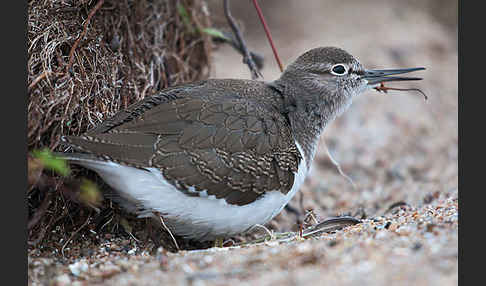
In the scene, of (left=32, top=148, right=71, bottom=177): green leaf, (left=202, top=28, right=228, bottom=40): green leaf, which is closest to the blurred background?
(left=202, top=28, right=228, bottom=40): green leaf

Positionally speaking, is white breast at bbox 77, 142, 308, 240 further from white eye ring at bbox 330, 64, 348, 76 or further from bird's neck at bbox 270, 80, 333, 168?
white eye ring at bbox 330, 64, 348, 76

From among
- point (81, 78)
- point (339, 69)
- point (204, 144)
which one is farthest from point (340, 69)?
point (81, 78)

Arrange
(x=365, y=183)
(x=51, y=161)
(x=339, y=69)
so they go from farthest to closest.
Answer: (x=365, y=183), (x=339, y=69), (x=51, y=161)

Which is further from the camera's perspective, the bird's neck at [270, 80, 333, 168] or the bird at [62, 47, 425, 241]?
the bird's neck at [270, 80, 333, 168]

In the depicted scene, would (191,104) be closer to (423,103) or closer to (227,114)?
(227,114)

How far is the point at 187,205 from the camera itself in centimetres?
341

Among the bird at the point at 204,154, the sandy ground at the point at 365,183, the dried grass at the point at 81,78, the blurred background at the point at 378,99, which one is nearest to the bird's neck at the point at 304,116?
the bird at the point at 204,154

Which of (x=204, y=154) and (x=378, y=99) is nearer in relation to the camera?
(x=204, y=154)

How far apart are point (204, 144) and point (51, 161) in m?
0.96

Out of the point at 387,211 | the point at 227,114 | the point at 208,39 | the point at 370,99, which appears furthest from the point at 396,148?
the point at 227,114

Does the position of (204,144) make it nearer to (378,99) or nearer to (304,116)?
(304,116)

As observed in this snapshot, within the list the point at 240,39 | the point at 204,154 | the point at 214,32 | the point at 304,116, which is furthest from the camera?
the point at 214,32

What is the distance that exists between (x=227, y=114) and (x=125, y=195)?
0.88m

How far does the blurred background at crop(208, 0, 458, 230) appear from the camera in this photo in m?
5.50
